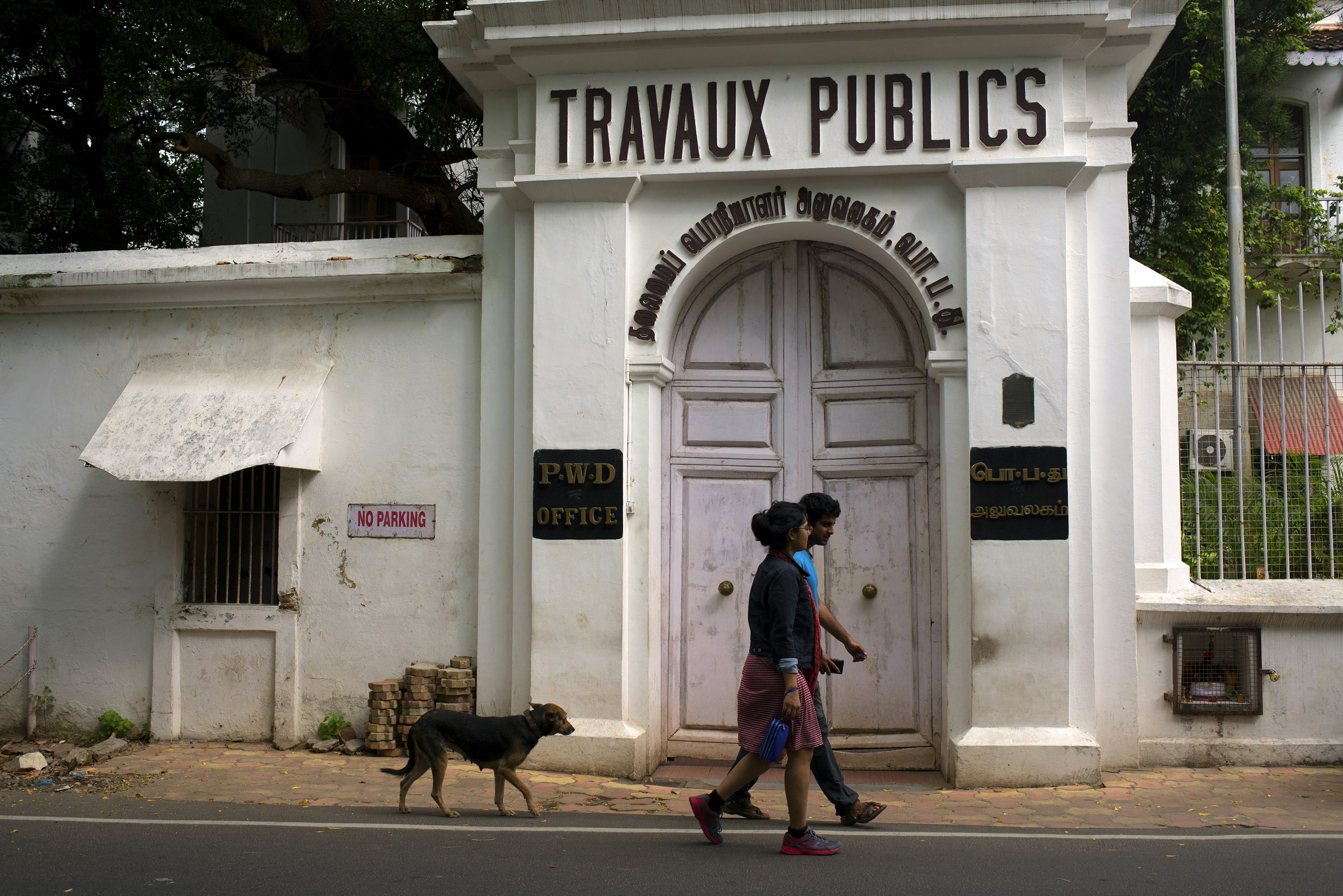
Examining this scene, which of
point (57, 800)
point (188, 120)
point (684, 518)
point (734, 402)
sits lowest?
point (57, 800)

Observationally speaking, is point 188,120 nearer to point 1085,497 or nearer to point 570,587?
point 570,587

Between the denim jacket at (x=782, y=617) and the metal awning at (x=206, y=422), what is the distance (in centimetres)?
374

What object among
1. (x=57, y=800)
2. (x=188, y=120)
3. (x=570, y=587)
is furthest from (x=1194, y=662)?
(x=188, y=120)

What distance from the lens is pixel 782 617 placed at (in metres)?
4.76

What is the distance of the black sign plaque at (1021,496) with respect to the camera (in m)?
6.46

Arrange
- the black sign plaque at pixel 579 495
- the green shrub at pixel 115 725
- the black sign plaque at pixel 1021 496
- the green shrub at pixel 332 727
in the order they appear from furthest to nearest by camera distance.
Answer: the green shrub at pixel 115 725 → the green shrub at pixel 332 727 → the black sign plaque at pixel 579 495 → the black sign plaque at pixel 1021 496

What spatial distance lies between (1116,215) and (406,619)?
548cm

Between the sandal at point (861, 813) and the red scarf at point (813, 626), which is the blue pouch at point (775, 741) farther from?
the sandal at point (861, 813)

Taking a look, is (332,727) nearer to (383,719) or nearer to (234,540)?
(383,719)

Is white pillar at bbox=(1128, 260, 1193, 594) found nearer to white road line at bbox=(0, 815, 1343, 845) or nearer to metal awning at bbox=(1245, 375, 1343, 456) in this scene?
metal awning at bbox=(1245, 375, 1343, 456)

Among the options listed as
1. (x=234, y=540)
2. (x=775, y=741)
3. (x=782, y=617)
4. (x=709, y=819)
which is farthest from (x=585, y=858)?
(x=234, y=540)

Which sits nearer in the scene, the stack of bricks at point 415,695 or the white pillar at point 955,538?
the white pillar at point 955,538

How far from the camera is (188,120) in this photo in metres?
12.6

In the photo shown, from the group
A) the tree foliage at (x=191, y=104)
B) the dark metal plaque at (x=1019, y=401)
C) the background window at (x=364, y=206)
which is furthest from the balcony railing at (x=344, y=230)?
the dark metal plaque at (x=1019, y=401)
